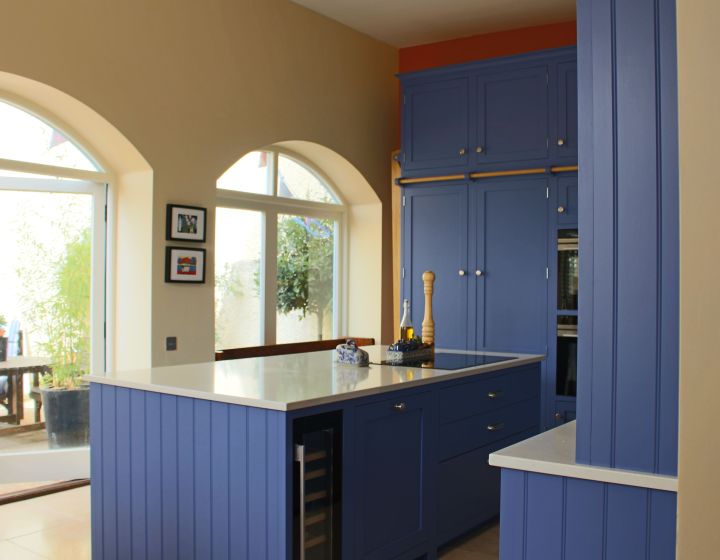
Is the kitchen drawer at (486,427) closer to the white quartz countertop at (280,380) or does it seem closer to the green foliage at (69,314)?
the white quartz countertop at (280,380)

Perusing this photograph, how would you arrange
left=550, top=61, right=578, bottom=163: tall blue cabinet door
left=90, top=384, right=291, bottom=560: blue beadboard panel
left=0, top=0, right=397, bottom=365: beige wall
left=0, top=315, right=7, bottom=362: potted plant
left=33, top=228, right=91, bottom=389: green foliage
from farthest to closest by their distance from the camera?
left=550, top=61, right=578, bottom=163: tall blue cabinet door → left=33, top=228, right=91, bottom=389: green foliage → left=0, top=315, right=7, bottom=362: potted plant → left=0, top=0, right=397, bottom=365: beige wall → left=90, top=384, right=291, bottom=560: blue beadboard panel

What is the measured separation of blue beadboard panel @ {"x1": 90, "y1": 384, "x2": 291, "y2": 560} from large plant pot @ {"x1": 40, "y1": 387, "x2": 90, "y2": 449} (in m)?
1.80

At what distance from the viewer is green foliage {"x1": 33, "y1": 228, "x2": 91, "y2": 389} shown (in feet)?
15.4

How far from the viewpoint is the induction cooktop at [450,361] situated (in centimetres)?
360

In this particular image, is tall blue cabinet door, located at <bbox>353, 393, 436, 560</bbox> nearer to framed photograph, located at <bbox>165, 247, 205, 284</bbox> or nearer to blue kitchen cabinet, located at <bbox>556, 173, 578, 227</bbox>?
framed photograph, located at <bbox>165, 247, 205, 284</bbox>

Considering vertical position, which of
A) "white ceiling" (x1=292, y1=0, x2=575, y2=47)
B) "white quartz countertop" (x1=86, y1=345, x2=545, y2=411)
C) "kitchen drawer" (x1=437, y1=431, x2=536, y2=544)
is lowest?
"kitchen drawer" (x1=437, y1=431, x2=536, y2=544)

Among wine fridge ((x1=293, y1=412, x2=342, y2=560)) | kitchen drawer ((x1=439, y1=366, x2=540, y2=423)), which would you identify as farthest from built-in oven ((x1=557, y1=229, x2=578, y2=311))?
wine fridge ((x1=293, y1=412, x2=342, y2=560))

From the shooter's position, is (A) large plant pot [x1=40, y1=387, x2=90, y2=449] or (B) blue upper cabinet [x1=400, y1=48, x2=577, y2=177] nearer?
(A) large plant pot [x1=40, y1=387, x2=90, y2=449]

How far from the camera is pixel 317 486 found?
105 inches

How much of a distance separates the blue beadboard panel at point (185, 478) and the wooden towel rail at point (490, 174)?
135 inches

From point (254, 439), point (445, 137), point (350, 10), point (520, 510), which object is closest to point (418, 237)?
point (445, 137)

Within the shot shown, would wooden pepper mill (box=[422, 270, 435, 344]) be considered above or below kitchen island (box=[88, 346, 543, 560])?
above

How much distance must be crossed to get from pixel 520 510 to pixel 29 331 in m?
3.68

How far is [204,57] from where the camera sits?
5.14 metres
